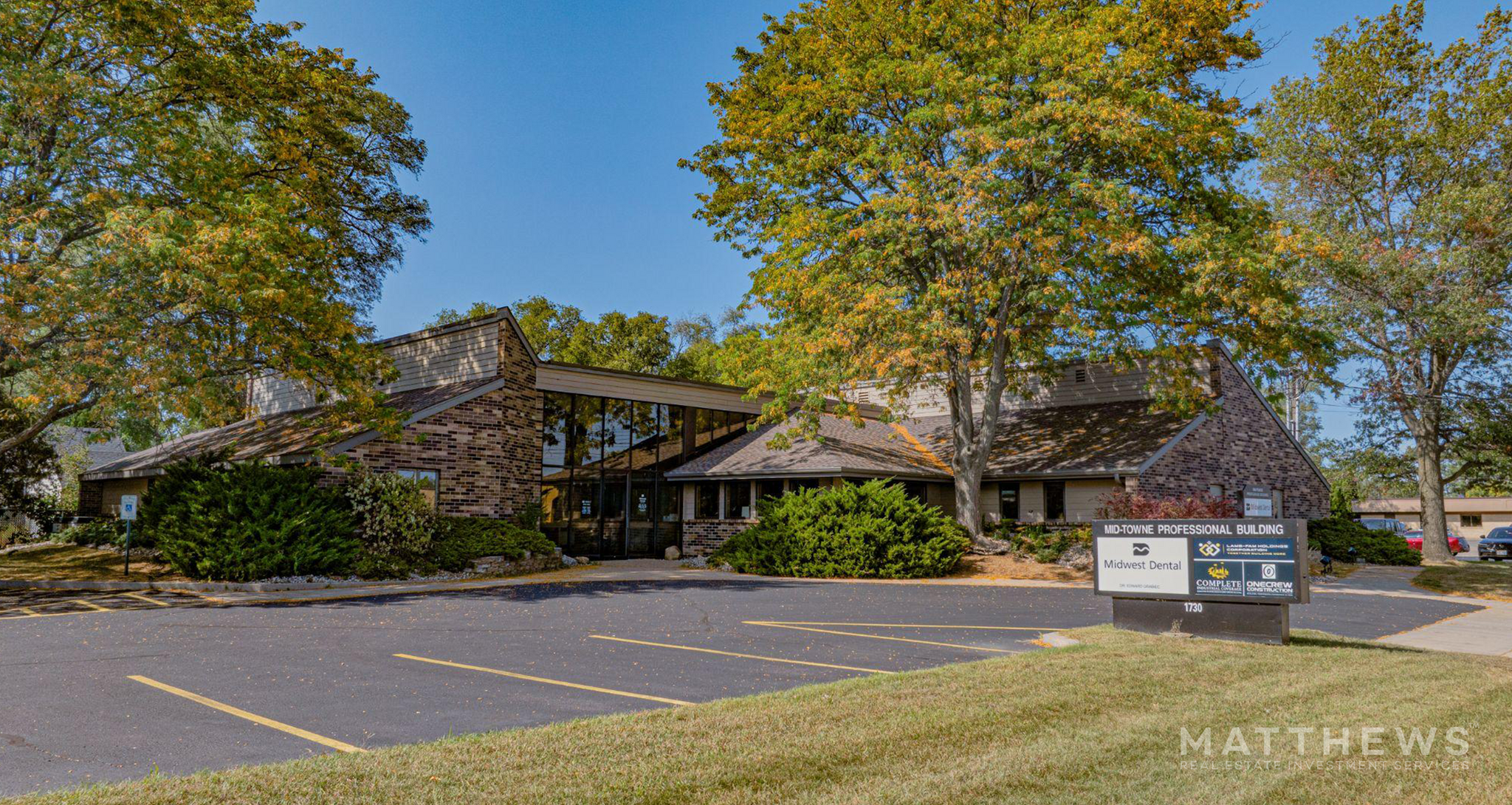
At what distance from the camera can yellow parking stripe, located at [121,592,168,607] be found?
1551 cm

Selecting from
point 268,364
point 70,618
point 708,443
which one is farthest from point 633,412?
point 70,618

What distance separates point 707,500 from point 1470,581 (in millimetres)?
19707

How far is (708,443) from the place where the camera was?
30297mm

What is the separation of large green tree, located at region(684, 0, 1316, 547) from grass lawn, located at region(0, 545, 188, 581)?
15.3 meters

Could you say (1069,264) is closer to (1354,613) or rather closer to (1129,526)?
(1354,613)

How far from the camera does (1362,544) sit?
2911cm

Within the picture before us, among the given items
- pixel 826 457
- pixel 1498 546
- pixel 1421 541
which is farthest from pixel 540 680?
pixel 1498 546

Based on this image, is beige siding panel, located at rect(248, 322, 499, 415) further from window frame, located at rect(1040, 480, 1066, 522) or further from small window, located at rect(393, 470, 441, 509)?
window frame, located at rect(1040, 480, 1066, 522)

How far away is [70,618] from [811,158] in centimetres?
1780

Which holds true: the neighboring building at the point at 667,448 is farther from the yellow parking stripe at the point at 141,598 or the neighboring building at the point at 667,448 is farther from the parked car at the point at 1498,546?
the parked car at the point at 1498,546

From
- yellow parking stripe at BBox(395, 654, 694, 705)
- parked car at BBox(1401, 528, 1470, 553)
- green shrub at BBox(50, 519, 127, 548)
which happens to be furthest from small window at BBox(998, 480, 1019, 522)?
green shrub at BBox(50, 519, 127, 548)

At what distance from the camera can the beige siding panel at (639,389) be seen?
26.0 meters

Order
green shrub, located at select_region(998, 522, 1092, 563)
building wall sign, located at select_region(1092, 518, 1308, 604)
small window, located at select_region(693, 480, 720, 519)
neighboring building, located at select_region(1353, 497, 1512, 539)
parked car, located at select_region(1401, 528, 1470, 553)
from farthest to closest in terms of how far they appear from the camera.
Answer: neighboring building, located at select_region(1353, 497, 1512, 539)
parked car, located at select_region(1401, 528, 1470, 553)
small window, located at select_region(693, 480, 720, 519)
green shrub, located at select_region(998, 522, 1092, 563)
building wall sign, located at select_region(1092, 518, 1308, 604)

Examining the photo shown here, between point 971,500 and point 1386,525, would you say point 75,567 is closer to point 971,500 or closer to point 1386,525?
point 971,500
